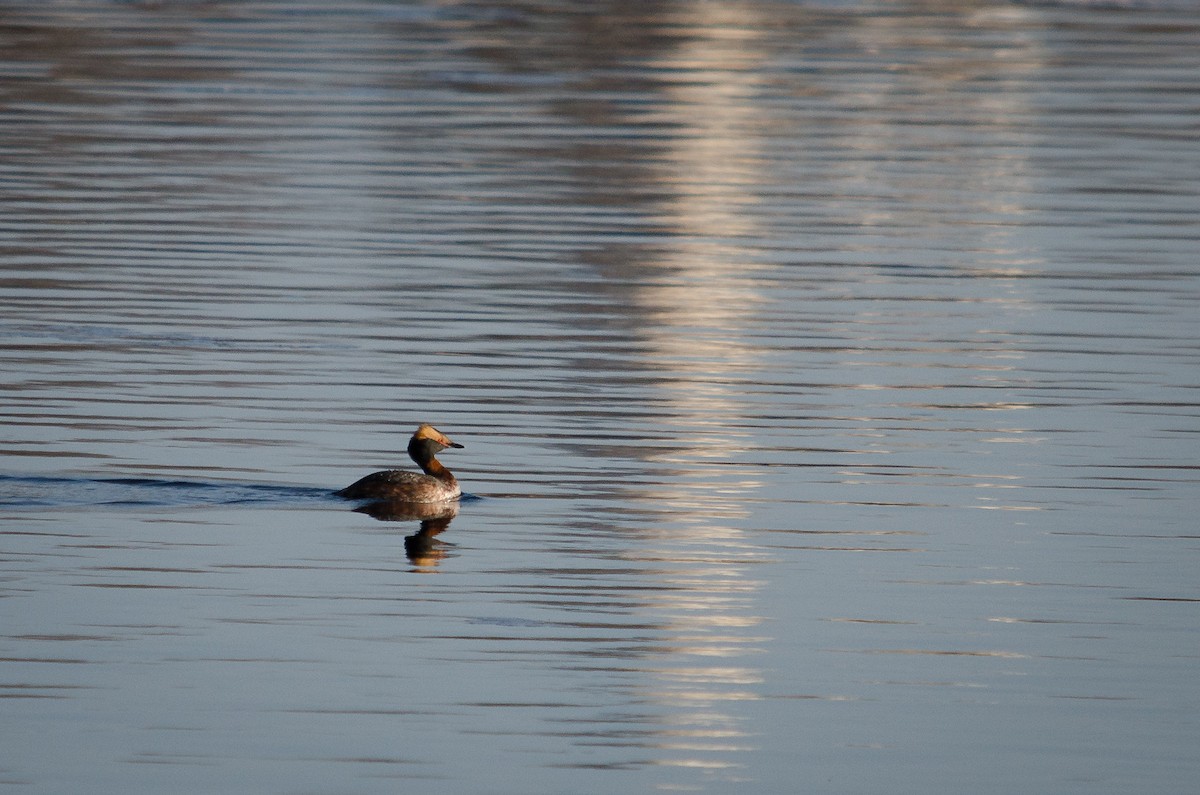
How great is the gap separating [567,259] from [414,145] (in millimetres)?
9882

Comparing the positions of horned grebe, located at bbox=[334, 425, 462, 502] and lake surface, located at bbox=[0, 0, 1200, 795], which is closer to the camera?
lake surface, located at bbox=[0, 0, 1200, 795]

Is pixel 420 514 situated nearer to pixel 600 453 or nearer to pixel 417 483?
pixel 417 483

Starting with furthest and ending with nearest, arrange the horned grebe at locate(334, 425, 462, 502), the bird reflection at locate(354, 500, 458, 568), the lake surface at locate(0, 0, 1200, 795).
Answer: the horned grebe at locate(334, 425, 462, 502), the bird reflection at locate(354, 500, 458, 568), the lake surface at locate(0, 0, 1200, 795)

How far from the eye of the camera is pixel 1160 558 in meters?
12.6

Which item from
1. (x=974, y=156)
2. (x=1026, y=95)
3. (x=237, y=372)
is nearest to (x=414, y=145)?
(x=974, y=156)

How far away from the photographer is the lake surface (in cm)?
976

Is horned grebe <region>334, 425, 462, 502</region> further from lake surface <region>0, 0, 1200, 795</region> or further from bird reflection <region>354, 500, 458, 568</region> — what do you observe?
lake surface <region>0, 0, 1200, 795</region>

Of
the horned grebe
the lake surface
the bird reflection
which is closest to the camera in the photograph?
the lake surface

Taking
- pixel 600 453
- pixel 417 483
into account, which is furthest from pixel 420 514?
pixel 600 453

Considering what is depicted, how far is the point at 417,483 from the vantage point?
1350cm

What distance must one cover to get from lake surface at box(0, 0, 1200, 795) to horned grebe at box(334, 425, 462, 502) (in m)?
0.19

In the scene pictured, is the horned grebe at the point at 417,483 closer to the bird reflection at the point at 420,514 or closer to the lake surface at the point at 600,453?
the bird reflection at the point at 420,514

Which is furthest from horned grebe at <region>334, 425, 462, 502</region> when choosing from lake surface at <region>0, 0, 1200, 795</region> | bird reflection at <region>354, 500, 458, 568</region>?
lake surface at <region>0, 0, 1200, 795</region>

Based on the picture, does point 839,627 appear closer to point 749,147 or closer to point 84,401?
point 84,401
